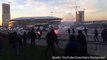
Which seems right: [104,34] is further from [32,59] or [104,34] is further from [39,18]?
[39,18]

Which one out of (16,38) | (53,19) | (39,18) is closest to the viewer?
(16,38)

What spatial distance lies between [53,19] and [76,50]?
12393 centimetres

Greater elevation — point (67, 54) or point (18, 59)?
point (67, 54)

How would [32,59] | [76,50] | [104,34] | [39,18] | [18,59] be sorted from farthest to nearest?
[39,18] < [104,34] < [18,59] < [32,59] < [76,50]

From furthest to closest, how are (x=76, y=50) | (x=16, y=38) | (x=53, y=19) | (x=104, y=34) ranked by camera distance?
(x=53, y=19)
(x=104, y=34)
(x=16, y=38)
(x=76, y=50)

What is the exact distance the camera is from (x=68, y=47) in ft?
29.4

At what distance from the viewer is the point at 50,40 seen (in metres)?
16.9

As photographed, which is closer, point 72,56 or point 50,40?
point 72,56

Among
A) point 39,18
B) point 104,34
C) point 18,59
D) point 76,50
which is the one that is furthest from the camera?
point 39,18

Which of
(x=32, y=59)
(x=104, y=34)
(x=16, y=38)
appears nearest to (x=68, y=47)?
(x=32, y=59)

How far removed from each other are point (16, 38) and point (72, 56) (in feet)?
30.1

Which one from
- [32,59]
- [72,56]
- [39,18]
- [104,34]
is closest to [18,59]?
[32,59]

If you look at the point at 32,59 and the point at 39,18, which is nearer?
the point at 32,59

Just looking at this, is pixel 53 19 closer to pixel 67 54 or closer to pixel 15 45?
pixel 15 45
